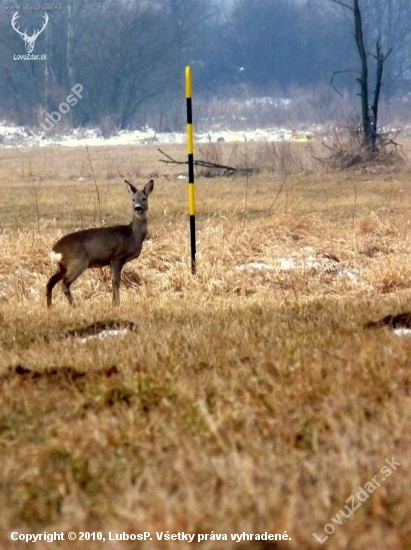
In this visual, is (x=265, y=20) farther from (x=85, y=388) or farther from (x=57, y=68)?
(x=85, y=388)

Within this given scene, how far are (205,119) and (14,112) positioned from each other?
456 inches

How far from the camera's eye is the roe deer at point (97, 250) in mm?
9898

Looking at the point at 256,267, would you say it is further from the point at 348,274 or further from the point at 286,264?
the point at 348,274

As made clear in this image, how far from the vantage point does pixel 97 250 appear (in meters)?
10.1

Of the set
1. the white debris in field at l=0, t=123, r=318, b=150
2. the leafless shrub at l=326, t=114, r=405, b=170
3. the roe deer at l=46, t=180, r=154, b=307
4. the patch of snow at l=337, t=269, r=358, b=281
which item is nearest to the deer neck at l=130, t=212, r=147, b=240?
the roe deer at l=46, t=180, r=154, b=307

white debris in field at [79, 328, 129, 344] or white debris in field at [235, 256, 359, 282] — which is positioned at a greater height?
white debris in field at [79, 328, 129, 344]

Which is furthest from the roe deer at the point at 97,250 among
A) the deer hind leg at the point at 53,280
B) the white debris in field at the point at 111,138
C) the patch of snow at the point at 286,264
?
the white debris in field at the point at 111,138

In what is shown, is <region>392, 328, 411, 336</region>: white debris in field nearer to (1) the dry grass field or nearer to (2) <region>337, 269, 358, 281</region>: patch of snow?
(1) the dry grass field

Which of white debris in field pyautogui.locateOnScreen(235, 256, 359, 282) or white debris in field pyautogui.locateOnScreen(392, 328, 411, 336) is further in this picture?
white debris in field pyautogui.locateOnScreen(235, 256, 359, 282)

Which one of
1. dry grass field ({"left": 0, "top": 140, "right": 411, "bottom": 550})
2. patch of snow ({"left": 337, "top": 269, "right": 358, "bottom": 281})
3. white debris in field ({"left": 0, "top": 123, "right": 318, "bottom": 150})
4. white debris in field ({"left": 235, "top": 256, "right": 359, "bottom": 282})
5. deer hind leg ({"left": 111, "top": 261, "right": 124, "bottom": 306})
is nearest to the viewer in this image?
dry grass field ({"left": 0, "top": 140, "right": 411, "bottom": 550})

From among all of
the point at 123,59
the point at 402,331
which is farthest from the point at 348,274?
the point at 123,59

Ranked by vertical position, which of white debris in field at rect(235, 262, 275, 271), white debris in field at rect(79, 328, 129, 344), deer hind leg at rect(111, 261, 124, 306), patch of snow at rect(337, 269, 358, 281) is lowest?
patch of snow at rect(337, 269, 358, 281)

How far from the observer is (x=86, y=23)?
64.6 m

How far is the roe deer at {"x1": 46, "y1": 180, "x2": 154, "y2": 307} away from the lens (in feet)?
32.5
